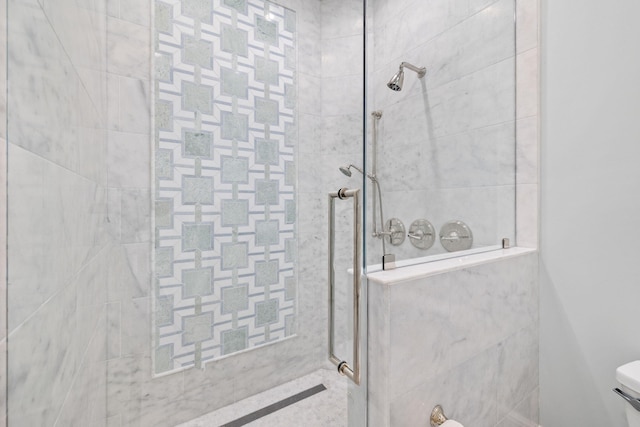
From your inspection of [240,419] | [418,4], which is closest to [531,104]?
[418,4]

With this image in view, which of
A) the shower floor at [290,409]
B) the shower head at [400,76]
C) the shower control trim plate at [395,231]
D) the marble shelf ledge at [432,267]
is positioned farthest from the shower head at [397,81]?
the shower floor at [290,409]

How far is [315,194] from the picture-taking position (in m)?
1.89

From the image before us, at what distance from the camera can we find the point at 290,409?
1.52 metres

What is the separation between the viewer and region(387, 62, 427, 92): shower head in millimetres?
958

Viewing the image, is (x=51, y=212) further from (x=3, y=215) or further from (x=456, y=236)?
(x=456, y=236)

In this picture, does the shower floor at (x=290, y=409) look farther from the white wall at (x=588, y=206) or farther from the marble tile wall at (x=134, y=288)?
the white wall at (x=588, y=206)

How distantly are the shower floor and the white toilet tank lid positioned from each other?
3.65 ft

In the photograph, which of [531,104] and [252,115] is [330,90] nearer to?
[252,115]

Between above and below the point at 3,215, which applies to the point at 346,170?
above

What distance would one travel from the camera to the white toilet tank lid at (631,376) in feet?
2.72

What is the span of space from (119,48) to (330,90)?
115cm

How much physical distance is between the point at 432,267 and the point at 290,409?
1.20 m

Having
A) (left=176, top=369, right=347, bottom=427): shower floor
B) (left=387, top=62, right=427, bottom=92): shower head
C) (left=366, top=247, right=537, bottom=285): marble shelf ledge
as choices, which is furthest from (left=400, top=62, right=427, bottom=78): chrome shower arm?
(left=176, top=369, right=347, bottom=427): shower floor

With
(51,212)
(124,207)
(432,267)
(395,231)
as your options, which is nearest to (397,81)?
(395,231)
